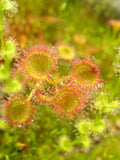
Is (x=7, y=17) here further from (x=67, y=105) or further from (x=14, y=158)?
(x=14, y=158)

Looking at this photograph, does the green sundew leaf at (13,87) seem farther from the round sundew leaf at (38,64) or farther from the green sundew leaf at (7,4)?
the green sundew leaf at (7,4)

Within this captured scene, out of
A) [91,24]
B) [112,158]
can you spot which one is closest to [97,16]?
[91,24]

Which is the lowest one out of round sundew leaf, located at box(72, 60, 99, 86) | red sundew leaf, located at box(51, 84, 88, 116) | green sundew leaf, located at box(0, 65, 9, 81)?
red sundew leaf, located at box(51, 84, 88, 116)

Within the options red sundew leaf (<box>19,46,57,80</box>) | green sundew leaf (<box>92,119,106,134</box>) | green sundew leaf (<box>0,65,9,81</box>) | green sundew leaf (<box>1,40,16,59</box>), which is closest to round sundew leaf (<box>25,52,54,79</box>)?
red sundew leaf (<box>19,46,57,80</box>)

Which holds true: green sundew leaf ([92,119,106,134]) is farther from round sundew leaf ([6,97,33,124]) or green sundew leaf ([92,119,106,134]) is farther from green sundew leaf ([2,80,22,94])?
green sundew leaf ([2,80,22,94])

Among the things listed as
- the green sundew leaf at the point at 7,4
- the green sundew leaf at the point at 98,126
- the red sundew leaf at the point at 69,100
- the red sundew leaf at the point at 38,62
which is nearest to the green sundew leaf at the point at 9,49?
the red sundew leaf at the point at 38,62
